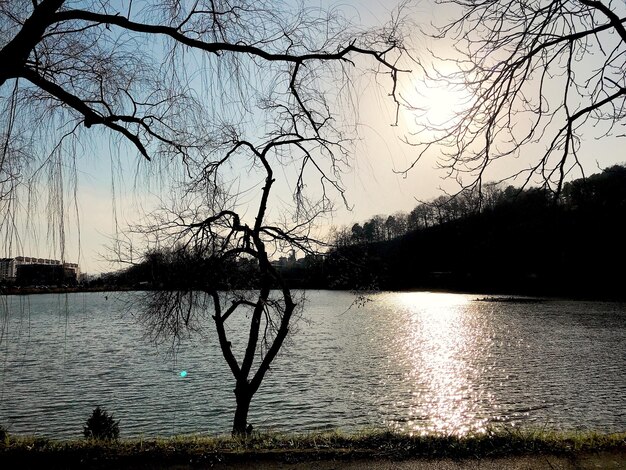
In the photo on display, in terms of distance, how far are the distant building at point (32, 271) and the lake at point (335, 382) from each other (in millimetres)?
653

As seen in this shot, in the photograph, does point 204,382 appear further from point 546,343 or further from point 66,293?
point 546,343

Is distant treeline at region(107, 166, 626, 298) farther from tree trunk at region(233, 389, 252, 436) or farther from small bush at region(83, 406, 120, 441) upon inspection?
small bush at region(83, 406, 120, 441)

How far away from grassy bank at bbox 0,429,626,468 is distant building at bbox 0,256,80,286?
1.99m

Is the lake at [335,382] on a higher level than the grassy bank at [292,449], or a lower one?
lower

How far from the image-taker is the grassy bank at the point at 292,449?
531 centimetres

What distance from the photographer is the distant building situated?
4379mm

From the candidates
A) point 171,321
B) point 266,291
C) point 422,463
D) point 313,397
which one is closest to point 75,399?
point 313,397

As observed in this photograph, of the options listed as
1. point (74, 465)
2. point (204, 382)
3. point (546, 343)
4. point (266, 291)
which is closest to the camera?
point (74, 465)

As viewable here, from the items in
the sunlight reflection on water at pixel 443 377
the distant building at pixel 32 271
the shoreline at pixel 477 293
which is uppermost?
the distant building at pixel 32 271

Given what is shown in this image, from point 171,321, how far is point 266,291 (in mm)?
2489

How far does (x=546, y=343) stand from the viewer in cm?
4156

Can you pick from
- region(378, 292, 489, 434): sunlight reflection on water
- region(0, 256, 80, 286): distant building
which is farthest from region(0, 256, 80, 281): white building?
region(378, 292, 489, 434): sunlight reflection on water

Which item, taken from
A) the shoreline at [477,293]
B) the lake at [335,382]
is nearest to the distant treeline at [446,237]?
the shoreline at [477,293]

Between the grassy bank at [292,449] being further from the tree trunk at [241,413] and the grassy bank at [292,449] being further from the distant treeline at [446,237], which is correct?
the tree trunk at [241,413]
